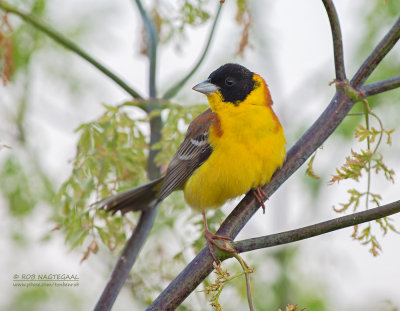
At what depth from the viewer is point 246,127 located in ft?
10.5

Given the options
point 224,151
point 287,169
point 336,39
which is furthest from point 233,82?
point 336,39

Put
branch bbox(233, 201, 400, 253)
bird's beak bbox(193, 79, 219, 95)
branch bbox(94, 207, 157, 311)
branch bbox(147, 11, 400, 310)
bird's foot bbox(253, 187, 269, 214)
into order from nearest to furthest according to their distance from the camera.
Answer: branch bbox(233, 201, 400, 253) → branch bbox(147, 11, 400, 310) → branch bbox(94, 207, 157, 311) → bird's foot bbox(253, 187, 269, 214) → bird's beak bbox(193, 79, 219, 95)

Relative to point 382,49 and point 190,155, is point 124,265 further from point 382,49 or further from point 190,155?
point 382,49

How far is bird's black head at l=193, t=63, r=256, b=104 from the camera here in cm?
345

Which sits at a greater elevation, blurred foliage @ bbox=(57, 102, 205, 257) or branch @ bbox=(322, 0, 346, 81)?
blurred foliage @ bbox=(57, 102, 205, 257)

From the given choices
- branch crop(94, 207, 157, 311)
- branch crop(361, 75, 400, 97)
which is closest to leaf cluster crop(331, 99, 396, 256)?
branch crop(361, 75, 400, 97)

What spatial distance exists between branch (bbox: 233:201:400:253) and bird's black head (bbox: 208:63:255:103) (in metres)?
1.63

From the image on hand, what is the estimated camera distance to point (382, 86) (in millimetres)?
2201

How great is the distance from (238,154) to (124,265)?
3.04 feet

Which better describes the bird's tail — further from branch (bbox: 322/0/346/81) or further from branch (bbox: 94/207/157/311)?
branch (bbox: 322/0/346/81)

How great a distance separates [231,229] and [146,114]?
3.60 feet

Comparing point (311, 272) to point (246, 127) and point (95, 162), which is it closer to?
point (246, 127)

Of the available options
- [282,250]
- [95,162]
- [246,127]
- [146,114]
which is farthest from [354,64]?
[95,162]

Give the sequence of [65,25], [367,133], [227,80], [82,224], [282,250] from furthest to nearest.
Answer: [65,25]
[282,250]
[227,80]
[82,224]
[367,133]
